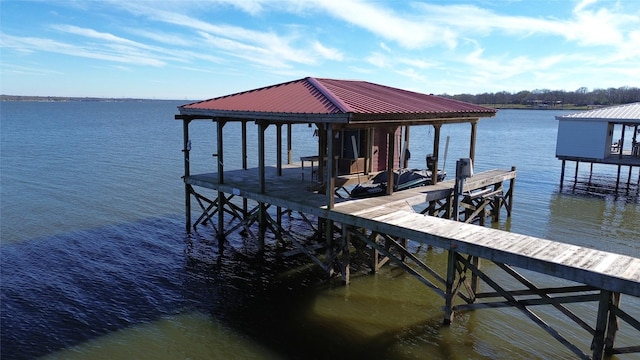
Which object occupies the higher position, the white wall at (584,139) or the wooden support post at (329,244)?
the white wall at (584,139)

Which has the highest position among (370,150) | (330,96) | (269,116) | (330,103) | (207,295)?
(330,96)

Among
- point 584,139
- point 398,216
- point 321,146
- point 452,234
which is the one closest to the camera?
point 452,234

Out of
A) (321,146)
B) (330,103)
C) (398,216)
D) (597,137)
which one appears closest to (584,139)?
(597,137)

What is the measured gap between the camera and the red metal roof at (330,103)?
1186 centimetres

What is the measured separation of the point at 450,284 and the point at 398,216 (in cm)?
205

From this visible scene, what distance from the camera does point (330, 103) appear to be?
12164 mm

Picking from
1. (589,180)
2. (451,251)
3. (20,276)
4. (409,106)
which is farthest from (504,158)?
(20,276)

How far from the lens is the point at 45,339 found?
1028 centimetres

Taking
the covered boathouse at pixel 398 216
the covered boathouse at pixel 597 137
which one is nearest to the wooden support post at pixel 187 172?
the covered boathouse at pixel 398 216

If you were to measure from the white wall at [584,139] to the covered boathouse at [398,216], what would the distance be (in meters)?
11.2

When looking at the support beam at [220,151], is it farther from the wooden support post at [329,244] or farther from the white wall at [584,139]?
the white wall at [584,139]

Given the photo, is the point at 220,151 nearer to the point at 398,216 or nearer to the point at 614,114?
the point at 398,216

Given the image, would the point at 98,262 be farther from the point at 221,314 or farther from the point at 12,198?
the point at 12,198

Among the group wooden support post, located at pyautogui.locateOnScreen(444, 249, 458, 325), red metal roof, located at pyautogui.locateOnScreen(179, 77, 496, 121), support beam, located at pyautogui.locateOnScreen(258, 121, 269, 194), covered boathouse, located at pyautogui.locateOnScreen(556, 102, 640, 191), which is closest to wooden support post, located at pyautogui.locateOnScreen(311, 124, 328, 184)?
red metal roof, located at pyautogui.locateOnScreen(179, 77, 496, 121)
